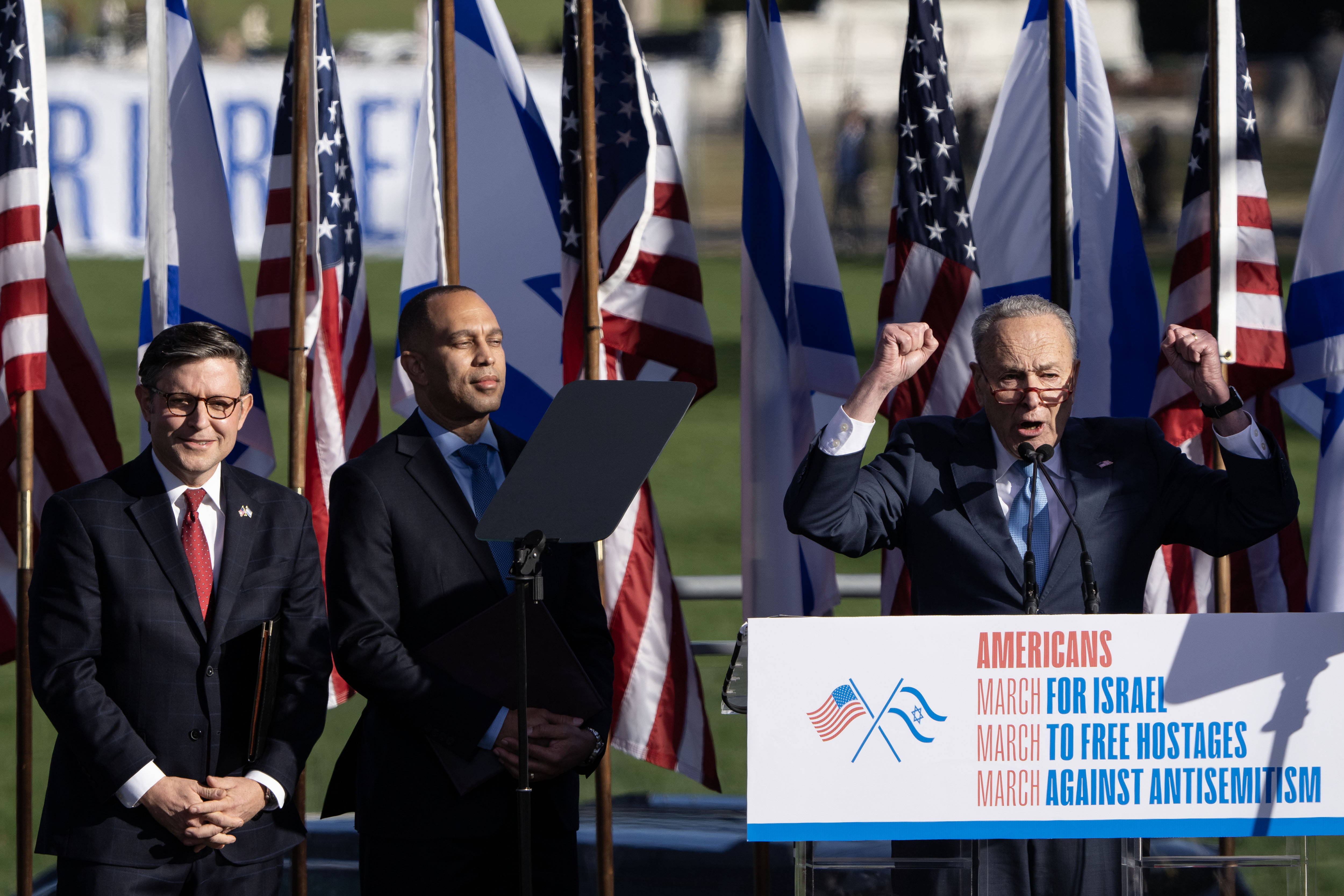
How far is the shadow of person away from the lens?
223cm

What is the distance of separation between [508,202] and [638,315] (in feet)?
2.25

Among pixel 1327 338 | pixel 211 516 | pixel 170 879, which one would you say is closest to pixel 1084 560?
pixel 211 516

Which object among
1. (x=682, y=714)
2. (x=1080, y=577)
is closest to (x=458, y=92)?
(x=682, y=714)

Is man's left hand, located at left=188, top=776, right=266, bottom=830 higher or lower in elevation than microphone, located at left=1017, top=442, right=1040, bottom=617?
lower

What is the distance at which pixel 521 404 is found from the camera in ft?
15.2

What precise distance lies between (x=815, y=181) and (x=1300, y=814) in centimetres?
275

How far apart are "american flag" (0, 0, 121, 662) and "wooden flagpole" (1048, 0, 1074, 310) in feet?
9.11

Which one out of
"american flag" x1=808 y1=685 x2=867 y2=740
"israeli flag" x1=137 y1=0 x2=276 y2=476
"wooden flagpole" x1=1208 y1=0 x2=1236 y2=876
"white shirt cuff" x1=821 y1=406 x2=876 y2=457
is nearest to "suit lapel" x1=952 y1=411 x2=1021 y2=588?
"white shirt cuff" x1=821 y1=406 x2=876 y2=457

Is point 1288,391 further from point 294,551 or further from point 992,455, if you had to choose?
point 294,551

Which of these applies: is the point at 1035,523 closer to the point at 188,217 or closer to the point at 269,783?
the point at 269,783

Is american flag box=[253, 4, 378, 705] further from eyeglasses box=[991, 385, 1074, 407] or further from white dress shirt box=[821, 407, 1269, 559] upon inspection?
eyeglasses box=[991, 385, 1074, 407]

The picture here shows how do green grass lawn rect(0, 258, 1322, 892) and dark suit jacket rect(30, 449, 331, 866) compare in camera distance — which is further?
green grass lawn rect(0, 258, 1322, 892)

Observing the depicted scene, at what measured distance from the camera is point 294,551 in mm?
2928

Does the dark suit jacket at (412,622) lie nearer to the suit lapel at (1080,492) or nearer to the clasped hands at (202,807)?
the clasped hands at (202,807)
